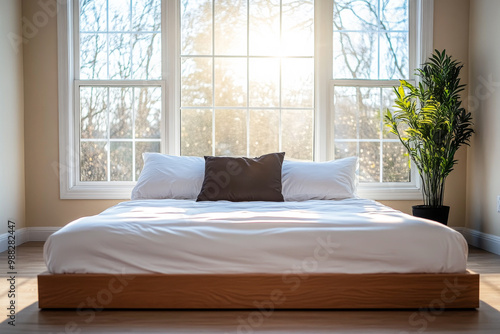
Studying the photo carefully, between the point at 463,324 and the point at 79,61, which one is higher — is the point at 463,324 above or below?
below

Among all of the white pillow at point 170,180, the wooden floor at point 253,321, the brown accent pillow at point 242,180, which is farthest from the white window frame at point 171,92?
the wooden floor at point 253,321

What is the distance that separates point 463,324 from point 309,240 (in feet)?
2.94

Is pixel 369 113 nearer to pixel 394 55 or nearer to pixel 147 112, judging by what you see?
pixel 394 55

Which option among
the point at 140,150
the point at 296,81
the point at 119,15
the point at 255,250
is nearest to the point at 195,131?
the point at 140,150

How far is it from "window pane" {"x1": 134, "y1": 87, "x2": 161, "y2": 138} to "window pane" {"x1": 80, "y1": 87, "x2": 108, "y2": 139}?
34cm

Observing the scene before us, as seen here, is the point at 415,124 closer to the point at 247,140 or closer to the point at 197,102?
the point at 247,140

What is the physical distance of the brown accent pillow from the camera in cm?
392

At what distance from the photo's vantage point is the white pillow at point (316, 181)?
13.5 feet

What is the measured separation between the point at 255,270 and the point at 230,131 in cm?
276

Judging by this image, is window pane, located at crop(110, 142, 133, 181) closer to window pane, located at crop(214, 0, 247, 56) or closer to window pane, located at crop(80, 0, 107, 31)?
window pane, located at crop(80, 0, 107, 31)

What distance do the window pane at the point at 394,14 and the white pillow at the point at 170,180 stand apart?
2556 millimetres

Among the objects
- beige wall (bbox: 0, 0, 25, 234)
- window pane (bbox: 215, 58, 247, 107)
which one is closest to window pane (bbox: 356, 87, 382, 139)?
window pane (bbox: 215, 58, 247, 107)

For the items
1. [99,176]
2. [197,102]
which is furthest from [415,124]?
[99,176]

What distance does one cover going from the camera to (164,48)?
4969mm
